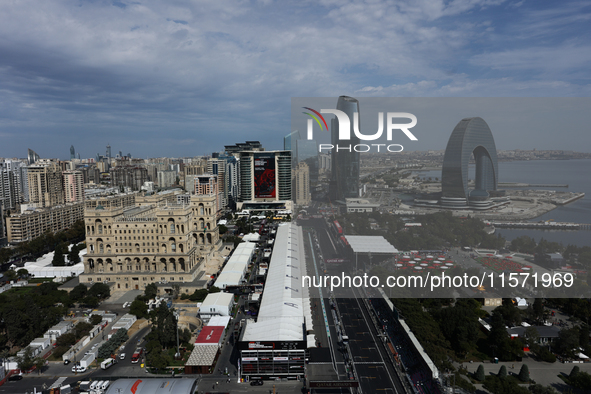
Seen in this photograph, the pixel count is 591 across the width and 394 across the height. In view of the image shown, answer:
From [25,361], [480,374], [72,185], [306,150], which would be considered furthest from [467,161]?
[72,185]

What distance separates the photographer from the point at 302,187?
1802 centimetres

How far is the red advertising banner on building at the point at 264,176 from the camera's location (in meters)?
46.5

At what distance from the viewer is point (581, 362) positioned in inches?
573

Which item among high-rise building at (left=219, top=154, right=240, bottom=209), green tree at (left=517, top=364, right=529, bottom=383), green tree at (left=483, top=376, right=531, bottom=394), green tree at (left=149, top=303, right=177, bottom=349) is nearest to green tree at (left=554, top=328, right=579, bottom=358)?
green tree at (left=517, top=364, right=529, bottom=383)

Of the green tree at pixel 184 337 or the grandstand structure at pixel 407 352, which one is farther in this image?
the green tree at pixel 184 337

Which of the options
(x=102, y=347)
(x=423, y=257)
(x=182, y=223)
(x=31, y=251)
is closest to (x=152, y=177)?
(x=31, y=251)

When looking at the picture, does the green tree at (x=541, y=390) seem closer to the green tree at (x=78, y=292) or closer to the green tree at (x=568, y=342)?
the green tree at (x=568, y=342)

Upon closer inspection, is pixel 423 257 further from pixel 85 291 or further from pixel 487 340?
pixel 85 291

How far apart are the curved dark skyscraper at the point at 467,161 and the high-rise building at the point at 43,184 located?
4271cm

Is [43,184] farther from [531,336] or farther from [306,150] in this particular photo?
[531,336]

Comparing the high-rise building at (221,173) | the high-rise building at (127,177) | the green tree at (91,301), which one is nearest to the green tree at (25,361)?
the green tree at (91,301)

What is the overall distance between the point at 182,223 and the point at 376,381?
14.6 meters

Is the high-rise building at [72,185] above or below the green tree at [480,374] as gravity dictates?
above

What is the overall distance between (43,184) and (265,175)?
25.9 m
